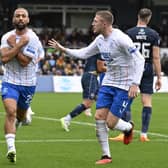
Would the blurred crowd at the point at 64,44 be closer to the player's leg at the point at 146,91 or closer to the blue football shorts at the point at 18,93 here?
the player's leg at the point at 146,91

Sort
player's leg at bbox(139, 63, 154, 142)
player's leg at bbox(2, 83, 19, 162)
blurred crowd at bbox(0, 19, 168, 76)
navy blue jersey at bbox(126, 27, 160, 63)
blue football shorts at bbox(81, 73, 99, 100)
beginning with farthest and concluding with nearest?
blurred crowd at bbox(0, 19, 168, 76) → blue football shorts at bbox(81, 73, 99, 100) → player's leg at bbox(139, 63, 154, 142) → navy blue jersey at bbox(126, 27, 160, 63) → player's leg at bbox(2, 83, 19, 162)

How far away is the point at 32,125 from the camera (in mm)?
16844

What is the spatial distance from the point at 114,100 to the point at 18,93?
1379mm

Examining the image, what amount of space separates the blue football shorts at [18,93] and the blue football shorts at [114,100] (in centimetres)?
102

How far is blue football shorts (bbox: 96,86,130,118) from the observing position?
10.8 m

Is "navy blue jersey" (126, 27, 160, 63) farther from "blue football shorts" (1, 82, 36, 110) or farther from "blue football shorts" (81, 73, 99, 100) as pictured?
"blue football shorts" (81, 73, 99, 100)

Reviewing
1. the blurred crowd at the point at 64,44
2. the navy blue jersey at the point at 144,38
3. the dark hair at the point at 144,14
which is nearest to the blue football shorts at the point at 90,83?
the navy blue jersey at the point at 144,38

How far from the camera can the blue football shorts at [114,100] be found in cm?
1084

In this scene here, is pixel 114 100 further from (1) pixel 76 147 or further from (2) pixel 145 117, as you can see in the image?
(2) pixel 145 117

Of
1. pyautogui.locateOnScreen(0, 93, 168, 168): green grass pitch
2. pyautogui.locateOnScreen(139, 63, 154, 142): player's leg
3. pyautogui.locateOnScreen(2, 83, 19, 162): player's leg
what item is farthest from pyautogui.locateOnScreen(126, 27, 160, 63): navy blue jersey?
pyautogui.locateOnScreen(2, 83, 19, 162): player's leg

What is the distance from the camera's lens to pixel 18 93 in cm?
1092

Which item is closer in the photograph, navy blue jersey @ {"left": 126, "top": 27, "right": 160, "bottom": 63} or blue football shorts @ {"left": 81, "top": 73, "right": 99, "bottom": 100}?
Answer: navy blue jersey @ {"left": 126, "top": 27, "right": 160, "bottom": 63}

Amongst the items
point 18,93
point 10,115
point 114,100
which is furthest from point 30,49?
point 114,100

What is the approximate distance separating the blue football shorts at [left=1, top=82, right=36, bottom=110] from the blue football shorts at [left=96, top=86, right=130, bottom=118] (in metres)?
1.02
